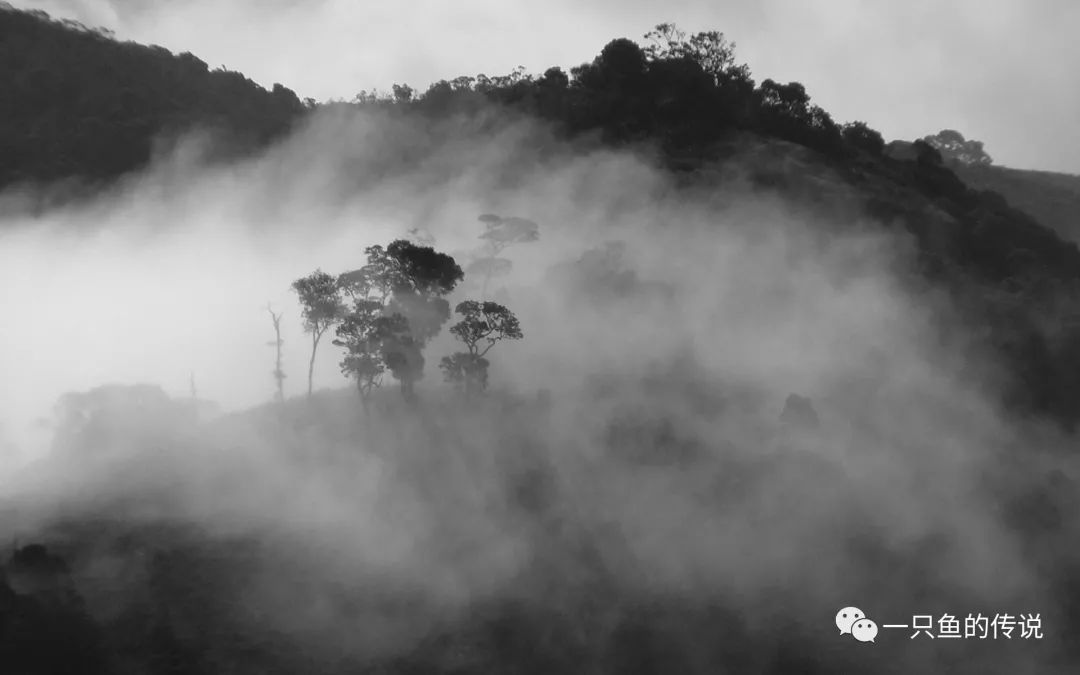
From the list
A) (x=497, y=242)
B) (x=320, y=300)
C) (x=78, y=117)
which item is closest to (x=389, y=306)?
(x=320, y=300)

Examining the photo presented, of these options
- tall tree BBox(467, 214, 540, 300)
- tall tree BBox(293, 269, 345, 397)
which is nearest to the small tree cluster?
tall tree BBox(293, 269, 345, 397)

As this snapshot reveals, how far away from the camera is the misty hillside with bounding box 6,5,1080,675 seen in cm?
6494

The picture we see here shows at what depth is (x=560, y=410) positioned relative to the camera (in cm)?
9331

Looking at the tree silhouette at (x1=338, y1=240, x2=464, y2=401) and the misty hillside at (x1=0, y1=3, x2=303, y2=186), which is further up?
the misty hillside at (x1=0, y1=3, x2=303, y2=186)

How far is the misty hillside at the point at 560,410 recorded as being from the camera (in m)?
64.9

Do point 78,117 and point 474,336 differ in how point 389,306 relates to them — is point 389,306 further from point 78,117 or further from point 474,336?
point 78,117

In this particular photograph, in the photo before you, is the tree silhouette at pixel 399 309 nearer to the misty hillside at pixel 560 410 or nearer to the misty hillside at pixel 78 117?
the misty hillside at pixel 560 410

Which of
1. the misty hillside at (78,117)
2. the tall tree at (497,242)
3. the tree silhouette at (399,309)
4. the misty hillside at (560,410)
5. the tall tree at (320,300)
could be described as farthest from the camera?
the misty hillside at (78,117)

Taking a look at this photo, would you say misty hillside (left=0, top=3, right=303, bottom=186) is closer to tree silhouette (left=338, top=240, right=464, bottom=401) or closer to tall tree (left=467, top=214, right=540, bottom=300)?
tall tree (left=467, top=214, right=540, bottom=300)

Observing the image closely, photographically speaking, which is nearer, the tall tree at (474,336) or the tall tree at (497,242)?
the tall tree at (474,336)

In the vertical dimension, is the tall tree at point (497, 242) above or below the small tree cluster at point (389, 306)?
above

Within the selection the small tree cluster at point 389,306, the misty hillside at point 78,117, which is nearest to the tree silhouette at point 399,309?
the small tree cluster at point 389,306

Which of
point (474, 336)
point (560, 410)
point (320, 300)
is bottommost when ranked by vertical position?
point (560, 410)

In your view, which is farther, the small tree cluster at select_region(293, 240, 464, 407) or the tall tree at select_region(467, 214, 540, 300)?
the tall tree at select_region(467, 214, 540, 300)
